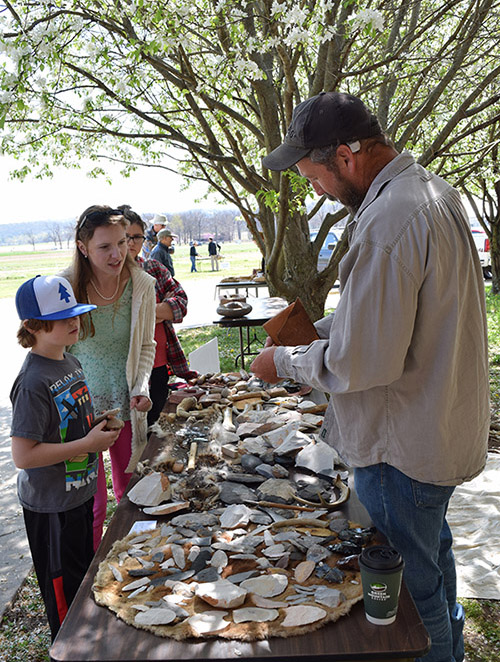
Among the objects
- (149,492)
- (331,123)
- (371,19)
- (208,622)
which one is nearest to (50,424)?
(149,492)

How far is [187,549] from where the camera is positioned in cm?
162

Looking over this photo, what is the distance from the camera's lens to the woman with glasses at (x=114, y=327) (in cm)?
242

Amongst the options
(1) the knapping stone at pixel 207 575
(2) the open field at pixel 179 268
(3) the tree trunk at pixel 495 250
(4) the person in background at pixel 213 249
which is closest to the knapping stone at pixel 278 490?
(1) the knapping stone at pixel 207 575

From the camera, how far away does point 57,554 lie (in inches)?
74.4

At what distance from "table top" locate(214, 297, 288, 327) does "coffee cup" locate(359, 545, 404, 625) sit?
3577 millimetres

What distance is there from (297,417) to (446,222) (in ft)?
4.70

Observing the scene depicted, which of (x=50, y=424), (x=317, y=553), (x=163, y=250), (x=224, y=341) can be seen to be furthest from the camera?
(x=224, y=341)

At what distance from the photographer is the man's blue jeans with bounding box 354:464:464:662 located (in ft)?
4.93

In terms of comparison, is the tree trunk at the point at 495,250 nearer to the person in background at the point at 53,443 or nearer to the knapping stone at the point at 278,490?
the knapping stone at the point at 278,490

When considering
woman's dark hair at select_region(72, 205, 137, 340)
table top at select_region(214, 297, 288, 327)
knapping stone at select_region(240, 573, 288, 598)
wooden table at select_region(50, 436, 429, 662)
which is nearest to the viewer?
wooden table at select_region(50, 436, 429, 662)

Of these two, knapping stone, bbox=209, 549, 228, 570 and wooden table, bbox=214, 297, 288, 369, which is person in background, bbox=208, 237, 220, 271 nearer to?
wooden table, bbox=214, 297, 288, 369

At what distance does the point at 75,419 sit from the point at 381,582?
1180 mm

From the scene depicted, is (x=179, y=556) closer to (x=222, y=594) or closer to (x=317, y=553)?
(x=222, y=594)

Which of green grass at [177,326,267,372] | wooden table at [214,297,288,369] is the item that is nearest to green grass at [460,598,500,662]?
wooden table at [214,297,288,369]
